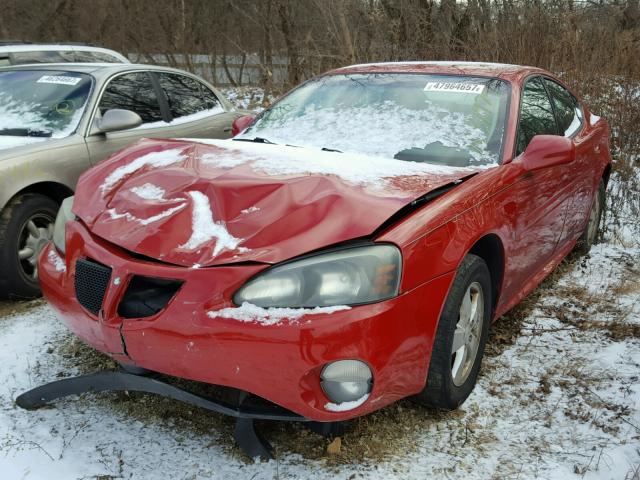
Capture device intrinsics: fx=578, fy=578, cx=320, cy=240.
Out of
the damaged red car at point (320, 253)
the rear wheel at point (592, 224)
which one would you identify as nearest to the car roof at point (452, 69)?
the damaged red car at point (320, 253)

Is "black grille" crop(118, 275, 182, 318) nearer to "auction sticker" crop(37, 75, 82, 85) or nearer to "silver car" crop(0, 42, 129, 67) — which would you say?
"auction sticker" crop(37, 75, 82, 85)

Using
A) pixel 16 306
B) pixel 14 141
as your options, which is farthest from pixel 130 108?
pixel 16 306

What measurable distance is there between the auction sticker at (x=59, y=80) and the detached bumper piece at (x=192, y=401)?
2.97 meters

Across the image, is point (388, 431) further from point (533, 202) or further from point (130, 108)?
point (130, 108)

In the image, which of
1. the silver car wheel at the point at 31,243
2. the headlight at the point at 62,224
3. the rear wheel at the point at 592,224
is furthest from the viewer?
the rear wheel at the point at 592,224

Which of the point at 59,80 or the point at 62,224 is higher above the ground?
the point at 59,80

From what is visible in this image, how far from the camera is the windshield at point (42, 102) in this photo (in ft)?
14.3

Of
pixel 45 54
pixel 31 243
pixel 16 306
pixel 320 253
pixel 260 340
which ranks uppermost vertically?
pixel 45 54

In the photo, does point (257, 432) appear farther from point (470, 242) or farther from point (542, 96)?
point (542, 96)

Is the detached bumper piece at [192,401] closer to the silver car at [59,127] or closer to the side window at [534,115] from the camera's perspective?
the silver car at [59,127]

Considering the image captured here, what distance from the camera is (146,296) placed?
2.16 m

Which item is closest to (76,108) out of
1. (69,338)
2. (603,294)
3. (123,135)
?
(123,135)

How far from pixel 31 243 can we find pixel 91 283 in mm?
1925

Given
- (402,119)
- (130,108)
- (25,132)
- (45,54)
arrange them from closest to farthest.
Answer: (402,119) < (25,132) < (130,108) < (45,54)
